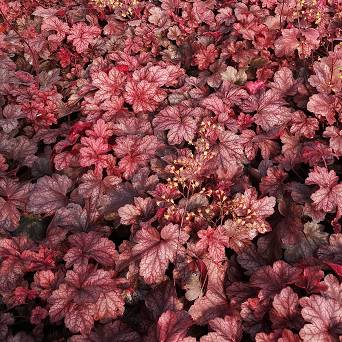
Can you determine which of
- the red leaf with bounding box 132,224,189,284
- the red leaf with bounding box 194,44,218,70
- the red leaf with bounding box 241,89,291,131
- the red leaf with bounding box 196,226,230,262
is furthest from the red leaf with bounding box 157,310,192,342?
the red leaf with bounding box 194,44,218,70

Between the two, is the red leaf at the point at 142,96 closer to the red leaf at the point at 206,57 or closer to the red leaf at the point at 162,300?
the red leaf at the point at 206,57

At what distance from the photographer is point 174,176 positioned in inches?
136

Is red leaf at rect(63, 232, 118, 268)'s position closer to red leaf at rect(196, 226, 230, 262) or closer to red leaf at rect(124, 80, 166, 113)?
red leaf at rect(196, 226, 230, 262)

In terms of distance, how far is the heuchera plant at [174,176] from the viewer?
9.00 ft

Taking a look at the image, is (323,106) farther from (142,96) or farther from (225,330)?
(225,330)

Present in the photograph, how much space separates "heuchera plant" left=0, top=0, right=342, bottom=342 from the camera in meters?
2.74

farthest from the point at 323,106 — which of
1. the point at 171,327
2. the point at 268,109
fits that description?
the point at 171,327

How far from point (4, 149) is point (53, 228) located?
114 cm

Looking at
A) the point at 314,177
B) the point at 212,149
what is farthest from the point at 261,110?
the point at 314,177

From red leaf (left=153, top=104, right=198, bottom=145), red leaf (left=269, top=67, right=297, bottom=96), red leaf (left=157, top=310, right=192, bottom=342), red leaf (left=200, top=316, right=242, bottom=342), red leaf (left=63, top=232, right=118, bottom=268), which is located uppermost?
red leaf (left=269, top=67, right=297, bottom=96)

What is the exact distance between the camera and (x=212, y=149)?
3.54 metres

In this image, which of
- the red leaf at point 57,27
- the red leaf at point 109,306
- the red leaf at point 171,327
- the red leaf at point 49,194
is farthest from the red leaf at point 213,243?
the red leaf at point 57,27

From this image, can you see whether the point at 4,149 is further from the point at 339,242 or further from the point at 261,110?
the point at 339,242

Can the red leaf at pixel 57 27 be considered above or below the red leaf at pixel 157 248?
above
